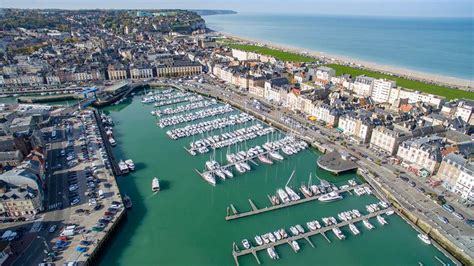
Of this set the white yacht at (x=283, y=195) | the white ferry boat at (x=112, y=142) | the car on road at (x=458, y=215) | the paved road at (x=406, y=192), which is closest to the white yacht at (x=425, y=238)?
the paved road at (x=406, y=192)

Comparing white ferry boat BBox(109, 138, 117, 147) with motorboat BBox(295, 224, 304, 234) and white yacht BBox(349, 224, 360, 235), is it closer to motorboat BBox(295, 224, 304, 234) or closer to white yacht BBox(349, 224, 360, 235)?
motorboat BBox(295, 224, 304, 234)

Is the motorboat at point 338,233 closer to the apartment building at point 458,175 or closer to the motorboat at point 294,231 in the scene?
the motorboat at point 294,231

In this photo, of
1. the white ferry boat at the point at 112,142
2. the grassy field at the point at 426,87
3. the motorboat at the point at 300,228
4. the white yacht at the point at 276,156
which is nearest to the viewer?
the motorboat at the point at 300,228

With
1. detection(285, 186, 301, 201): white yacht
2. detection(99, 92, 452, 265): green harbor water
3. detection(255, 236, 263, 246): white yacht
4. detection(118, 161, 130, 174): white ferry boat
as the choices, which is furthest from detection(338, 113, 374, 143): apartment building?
detection(118, 161, 130, 174): white ferry boat

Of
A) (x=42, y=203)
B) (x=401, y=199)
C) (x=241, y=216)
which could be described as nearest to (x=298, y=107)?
(x=401, y=199)

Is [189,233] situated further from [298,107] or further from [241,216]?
[298,107]
